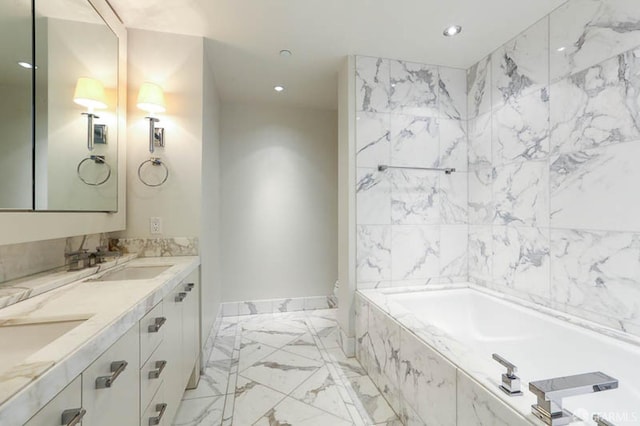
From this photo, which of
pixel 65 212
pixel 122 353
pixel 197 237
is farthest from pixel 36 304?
pixel 197 237

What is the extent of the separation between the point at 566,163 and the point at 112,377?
7.88 feet

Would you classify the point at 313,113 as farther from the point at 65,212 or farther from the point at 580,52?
the point at 65,212

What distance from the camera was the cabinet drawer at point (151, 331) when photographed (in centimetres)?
101

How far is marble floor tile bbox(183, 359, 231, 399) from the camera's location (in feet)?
6.02

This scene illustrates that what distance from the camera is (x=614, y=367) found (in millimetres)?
1362

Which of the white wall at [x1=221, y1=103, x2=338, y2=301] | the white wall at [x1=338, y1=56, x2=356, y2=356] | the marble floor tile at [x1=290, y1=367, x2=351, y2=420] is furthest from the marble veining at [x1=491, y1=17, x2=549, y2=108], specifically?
the marble floor tile at [x1=290, y1=367, x2=351, y2=420]

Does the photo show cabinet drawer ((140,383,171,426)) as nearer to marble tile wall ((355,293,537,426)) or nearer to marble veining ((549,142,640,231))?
marble tile wall ((355,293,537,426))

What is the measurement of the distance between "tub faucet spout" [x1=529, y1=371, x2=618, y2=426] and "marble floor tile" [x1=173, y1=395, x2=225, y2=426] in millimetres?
1541

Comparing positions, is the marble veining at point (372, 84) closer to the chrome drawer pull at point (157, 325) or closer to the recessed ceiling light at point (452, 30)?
the recessed ceiling light at point (452, 30)

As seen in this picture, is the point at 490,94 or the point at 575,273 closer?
the point at 575,273

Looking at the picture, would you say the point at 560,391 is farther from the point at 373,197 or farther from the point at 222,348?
the point at 222,348

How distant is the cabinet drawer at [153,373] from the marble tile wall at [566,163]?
1.67 m

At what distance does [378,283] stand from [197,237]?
1456 mm

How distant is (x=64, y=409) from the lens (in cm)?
59
